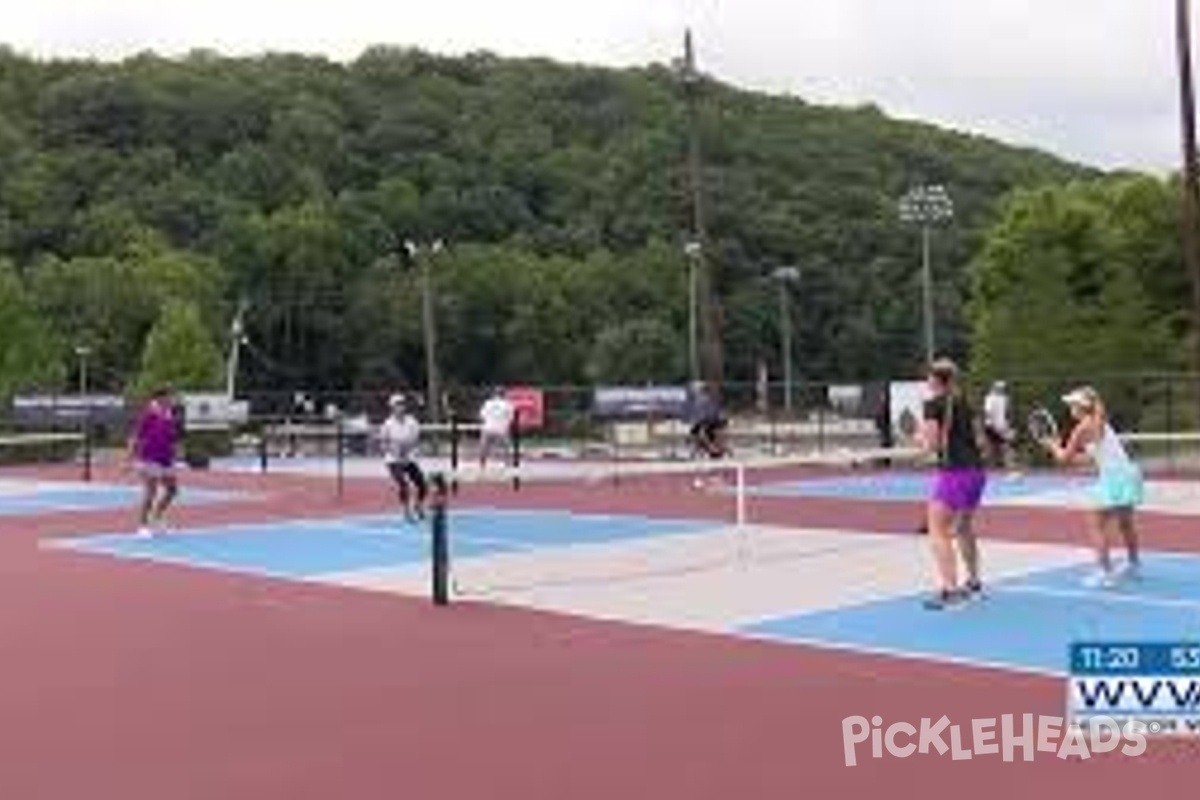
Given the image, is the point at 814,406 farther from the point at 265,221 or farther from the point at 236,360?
the point at 265,221

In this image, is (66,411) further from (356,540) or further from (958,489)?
(958,489)

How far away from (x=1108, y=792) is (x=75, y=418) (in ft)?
145

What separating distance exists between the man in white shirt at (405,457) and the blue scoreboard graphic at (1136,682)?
16.8 m

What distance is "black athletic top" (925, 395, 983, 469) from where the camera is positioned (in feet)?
46.8

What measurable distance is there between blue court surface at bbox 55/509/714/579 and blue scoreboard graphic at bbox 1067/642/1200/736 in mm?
11331

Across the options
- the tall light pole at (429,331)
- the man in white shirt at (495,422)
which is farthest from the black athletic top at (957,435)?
the tall light pole at (429,331)

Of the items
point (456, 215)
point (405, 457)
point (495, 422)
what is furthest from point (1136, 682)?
point (456, 215)

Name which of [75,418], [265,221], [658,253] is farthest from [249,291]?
[75,418]

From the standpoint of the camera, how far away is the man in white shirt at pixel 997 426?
2914cm

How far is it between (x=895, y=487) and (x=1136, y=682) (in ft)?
74.4

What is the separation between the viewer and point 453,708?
10.6 meters

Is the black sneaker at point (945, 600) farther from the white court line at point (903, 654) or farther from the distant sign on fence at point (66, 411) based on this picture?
the distant sign on fence at point (66, 411)

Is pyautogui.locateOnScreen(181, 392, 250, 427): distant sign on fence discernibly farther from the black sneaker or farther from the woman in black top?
the black sneaker

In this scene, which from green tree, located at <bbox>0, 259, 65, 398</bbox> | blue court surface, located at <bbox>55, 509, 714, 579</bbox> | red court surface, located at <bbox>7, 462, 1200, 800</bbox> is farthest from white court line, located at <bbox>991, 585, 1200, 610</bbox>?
green tree, located at <bbox>0, 259, 65, 398</bbox>
